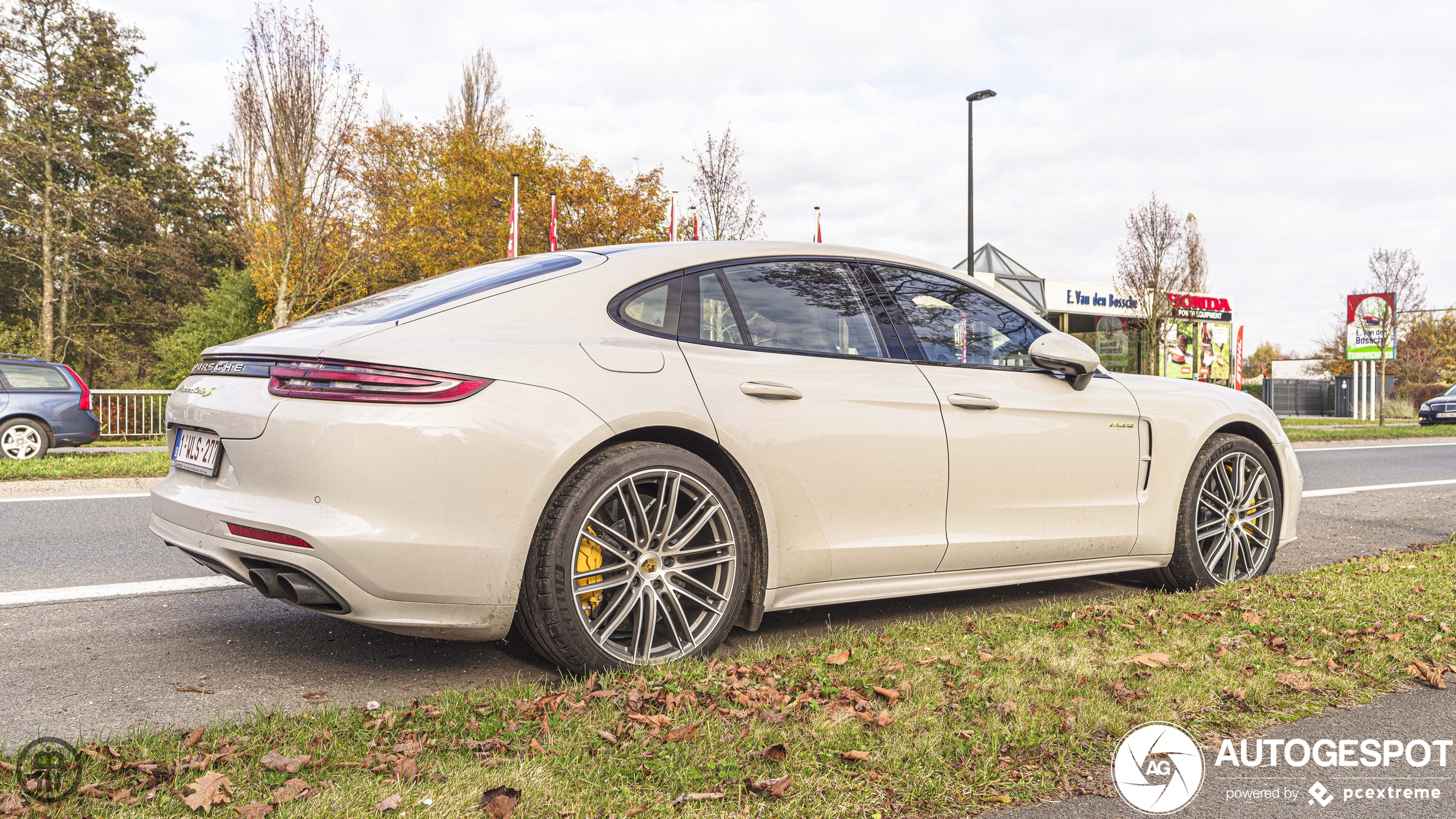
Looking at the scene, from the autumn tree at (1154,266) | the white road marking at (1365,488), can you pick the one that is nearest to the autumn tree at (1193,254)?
the autumn tree at (1154,266)

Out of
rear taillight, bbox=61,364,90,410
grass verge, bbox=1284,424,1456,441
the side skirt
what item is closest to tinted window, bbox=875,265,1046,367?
the side skirt

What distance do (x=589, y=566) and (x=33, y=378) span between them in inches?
580

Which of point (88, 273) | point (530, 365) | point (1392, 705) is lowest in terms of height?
point (1392, 705)

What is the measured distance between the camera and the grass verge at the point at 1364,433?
72.0ft

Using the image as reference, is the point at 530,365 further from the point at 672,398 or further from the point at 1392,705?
the point at 1392,705

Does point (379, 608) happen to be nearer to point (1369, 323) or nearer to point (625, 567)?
point (625, 567)

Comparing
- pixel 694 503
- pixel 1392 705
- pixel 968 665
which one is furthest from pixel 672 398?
pixel 1392 705

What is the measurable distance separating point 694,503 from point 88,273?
34.0 metres

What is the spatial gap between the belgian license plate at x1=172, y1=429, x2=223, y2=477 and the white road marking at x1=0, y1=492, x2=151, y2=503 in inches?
230

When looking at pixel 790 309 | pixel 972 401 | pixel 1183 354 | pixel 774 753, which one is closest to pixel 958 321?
pixel 972 401

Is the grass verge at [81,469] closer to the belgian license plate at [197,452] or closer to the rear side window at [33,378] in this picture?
the rear side window at [33,378]

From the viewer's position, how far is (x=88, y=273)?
3055 cm

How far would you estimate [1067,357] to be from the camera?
428 cm

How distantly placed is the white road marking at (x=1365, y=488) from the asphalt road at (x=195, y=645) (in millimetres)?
4114
